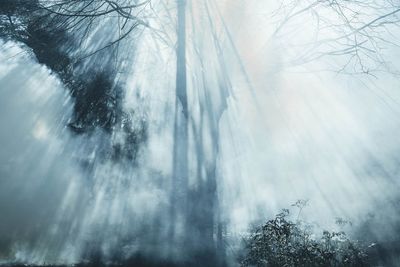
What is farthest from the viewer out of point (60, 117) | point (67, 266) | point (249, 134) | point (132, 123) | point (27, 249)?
point (249, 134)

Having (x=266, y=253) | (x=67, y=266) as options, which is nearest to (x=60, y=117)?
(x=67, y=266)

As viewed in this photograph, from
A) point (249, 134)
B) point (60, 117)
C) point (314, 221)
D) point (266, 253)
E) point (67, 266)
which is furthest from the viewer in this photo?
point (249, 134)

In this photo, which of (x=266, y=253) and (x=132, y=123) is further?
(x=132, y=123)

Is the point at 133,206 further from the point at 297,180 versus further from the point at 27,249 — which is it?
the point at 297,180

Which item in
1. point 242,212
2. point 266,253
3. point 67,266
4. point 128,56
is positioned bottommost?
point 266,253

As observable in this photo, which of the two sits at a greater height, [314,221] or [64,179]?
[64,179]

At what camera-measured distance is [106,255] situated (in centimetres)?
866

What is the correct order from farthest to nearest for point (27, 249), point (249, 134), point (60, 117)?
point (249, 134)
point (60, 117)
point (27, 249)

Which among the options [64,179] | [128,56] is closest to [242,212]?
[64,179]

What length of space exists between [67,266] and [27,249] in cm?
163

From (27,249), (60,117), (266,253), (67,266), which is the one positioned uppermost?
(60,117)

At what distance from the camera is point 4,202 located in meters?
9.97

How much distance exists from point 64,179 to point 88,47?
4995 millimetres

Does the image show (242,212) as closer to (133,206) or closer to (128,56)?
(133,206)
